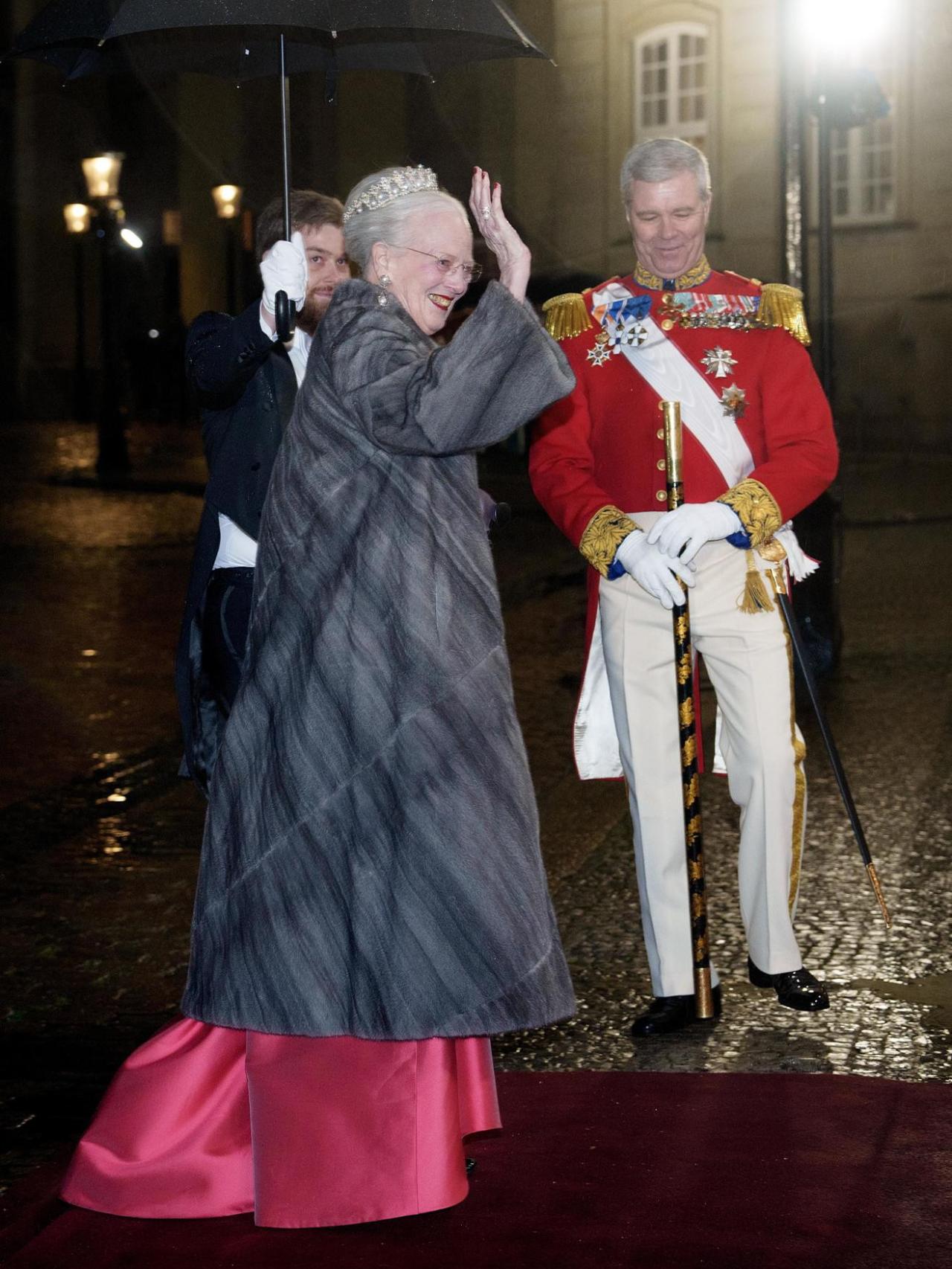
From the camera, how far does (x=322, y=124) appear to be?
94.8 feet

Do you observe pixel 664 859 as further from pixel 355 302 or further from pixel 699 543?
pixel 355 302

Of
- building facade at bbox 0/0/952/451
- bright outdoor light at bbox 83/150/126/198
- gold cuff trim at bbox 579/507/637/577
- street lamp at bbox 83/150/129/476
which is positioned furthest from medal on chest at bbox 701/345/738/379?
building facade at bbox 0/0/952/451

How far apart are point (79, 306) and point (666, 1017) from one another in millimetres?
26014

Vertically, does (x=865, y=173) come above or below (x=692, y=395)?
above

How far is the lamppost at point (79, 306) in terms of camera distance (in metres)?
27.9

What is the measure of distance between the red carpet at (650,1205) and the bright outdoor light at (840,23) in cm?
581

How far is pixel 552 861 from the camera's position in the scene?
5.80m

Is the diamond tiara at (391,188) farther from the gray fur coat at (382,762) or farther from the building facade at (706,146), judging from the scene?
the building facade at (706,146)

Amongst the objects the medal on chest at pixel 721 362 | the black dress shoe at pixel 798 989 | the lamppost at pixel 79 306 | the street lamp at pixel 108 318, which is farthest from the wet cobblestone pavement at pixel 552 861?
the lamppost at pixel 79 306

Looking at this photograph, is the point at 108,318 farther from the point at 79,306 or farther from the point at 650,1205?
the point at 650,1205

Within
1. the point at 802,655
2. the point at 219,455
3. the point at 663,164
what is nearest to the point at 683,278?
the point at 663,164

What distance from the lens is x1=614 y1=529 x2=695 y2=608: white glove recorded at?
162 inches

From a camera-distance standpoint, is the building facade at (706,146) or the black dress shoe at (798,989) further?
the building facade at (706,146)

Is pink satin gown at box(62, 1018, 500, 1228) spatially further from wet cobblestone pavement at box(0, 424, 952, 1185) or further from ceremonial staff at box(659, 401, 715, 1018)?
ceremonial staff at box(659, 401, 715, 1018)
